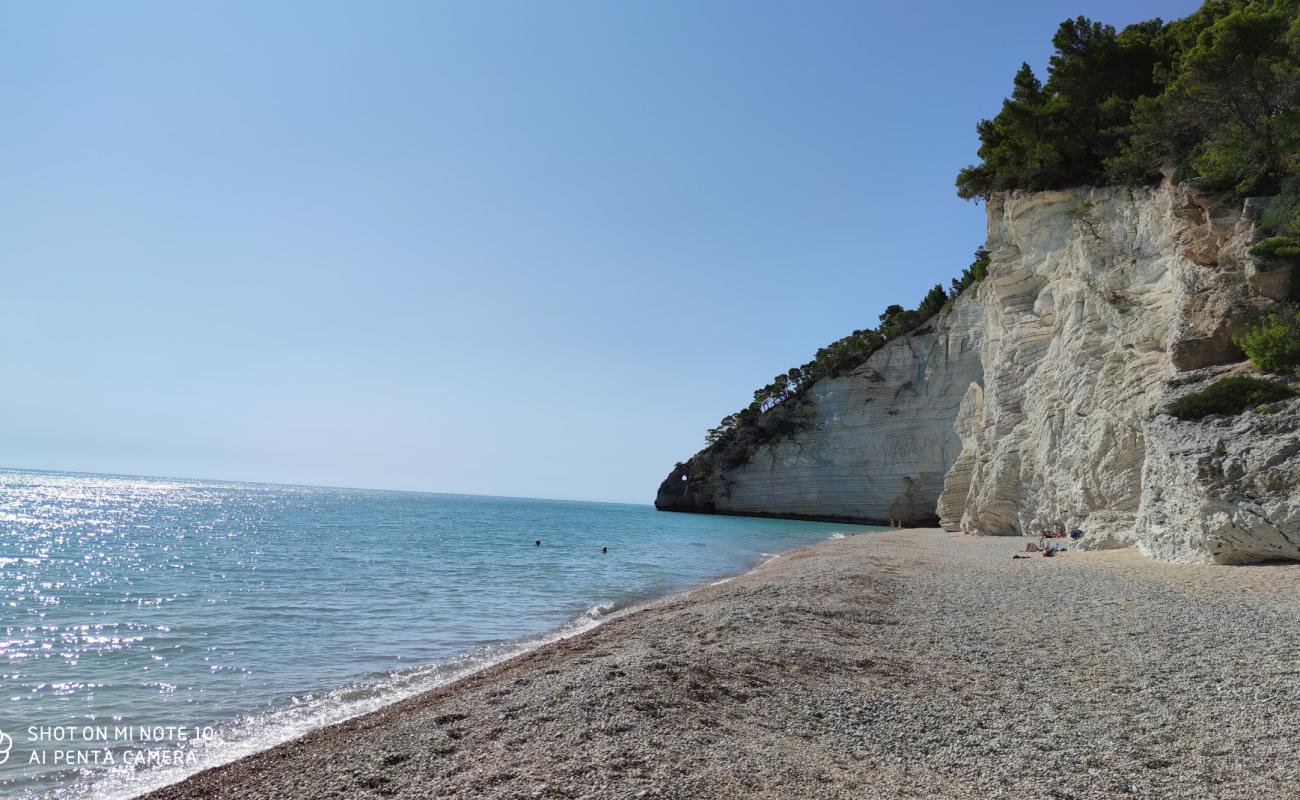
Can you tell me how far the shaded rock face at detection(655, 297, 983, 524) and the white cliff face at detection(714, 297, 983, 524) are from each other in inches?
3.0

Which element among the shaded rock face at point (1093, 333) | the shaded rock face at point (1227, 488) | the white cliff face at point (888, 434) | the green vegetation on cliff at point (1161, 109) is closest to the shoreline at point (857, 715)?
the shaded rock face at point (1227, 488)

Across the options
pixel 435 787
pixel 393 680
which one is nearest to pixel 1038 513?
pixel 393 680

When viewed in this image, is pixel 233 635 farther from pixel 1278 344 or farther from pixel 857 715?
pixel 1278 344

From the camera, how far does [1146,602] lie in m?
9.45

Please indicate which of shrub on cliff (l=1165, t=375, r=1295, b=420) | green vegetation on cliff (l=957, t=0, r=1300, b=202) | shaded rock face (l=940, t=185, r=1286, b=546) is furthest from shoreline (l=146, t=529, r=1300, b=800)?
green vegetation on cliff (l=957, t=0, r=1300, b=202)

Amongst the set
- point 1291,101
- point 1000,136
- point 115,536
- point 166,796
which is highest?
point 1000,136

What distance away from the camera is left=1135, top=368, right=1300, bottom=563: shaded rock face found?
37.6ft

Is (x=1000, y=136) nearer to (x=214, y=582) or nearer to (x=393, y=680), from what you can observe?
(x=393, y=680)

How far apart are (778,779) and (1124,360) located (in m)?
20.6

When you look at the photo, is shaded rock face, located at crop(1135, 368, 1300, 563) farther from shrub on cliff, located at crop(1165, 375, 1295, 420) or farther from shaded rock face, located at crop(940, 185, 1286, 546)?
shaded rock face, located at crop(940, 185, 1286, 546)

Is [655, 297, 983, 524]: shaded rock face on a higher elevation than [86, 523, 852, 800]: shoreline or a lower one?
higher

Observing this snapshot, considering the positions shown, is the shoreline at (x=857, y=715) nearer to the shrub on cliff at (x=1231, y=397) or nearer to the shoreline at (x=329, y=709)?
the shoreline at (x=329, y=709)

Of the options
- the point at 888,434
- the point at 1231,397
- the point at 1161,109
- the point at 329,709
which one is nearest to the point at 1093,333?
the point at 1161,109

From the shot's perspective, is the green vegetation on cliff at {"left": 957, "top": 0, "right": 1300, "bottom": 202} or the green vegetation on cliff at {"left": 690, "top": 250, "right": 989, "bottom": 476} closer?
the green vegetation on cliff at {"left": 957, "top": 0, "right": 1300, "bottom": 202}
